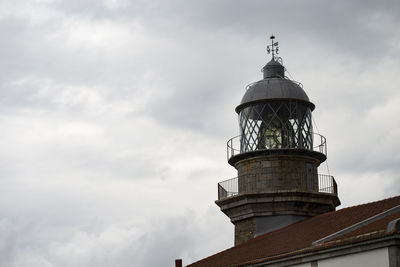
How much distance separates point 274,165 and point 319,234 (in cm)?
825

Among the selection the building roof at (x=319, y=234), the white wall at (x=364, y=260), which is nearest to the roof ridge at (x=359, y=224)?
the building roof at (x=319, y=234)

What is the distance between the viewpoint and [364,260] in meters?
21.5

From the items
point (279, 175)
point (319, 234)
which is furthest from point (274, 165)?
point (319, 234)

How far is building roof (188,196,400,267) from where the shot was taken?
76.1ft

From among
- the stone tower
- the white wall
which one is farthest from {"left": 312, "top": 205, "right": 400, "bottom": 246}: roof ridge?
the stone tower

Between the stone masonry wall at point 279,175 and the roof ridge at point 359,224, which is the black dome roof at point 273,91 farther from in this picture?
the roof ridge at point 359,224

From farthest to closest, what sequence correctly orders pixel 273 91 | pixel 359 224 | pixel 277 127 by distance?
pixel 273 91 < pixel 277 127 < pixel 359 224

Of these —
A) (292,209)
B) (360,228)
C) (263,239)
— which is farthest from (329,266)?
(292,209)

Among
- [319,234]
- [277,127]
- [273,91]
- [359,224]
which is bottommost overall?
[359,224]

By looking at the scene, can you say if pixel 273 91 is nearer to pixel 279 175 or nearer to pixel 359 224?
pixel 279 175

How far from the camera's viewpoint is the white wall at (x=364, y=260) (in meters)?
20.9

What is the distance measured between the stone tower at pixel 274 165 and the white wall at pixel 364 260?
1138 cm

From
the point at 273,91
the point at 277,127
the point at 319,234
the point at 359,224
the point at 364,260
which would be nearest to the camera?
the point at 364,260

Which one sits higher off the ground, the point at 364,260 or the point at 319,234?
the point at 319,234
